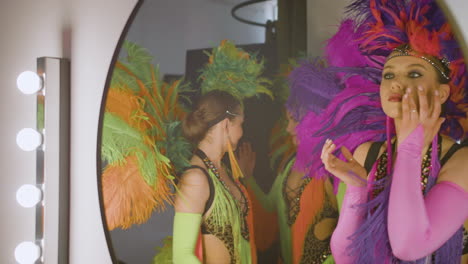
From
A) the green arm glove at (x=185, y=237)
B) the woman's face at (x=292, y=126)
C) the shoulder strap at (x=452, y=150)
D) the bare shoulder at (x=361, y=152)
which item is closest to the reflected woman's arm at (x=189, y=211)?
the green arm glove at (x=185, y=237)

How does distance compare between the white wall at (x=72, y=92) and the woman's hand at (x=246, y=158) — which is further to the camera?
the white wall at (x=72, y=92)

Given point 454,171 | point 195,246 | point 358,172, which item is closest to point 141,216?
point 195,246

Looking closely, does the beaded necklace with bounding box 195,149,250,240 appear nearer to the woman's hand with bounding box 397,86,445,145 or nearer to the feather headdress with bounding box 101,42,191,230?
the feather headdress with bounding box 101,42,191,230

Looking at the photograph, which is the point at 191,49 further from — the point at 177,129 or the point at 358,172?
the point at 358,172

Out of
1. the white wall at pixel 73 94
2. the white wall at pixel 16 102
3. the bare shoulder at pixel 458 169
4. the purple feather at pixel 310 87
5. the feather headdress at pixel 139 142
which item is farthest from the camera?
the white wall at pixel 16 102

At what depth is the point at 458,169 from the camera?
0.64m

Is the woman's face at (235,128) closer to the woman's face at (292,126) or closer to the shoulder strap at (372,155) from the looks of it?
the woman's face at (292,126)

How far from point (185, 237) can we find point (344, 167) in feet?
1.27

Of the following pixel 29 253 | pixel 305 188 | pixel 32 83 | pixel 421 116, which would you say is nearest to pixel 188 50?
pixel 305 188

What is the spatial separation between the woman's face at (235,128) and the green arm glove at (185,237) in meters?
0.18

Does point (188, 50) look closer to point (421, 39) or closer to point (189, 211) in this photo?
point (189, 211)

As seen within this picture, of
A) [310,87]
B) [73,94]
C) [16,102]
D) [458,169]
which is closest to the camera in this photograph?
[458,169]

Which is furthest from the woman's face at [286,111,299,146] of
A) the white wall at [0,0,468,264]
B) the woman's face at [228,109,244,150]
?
the white wall at [0,0,468,264]

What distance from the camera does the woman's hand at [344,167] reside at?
2.32 feet
